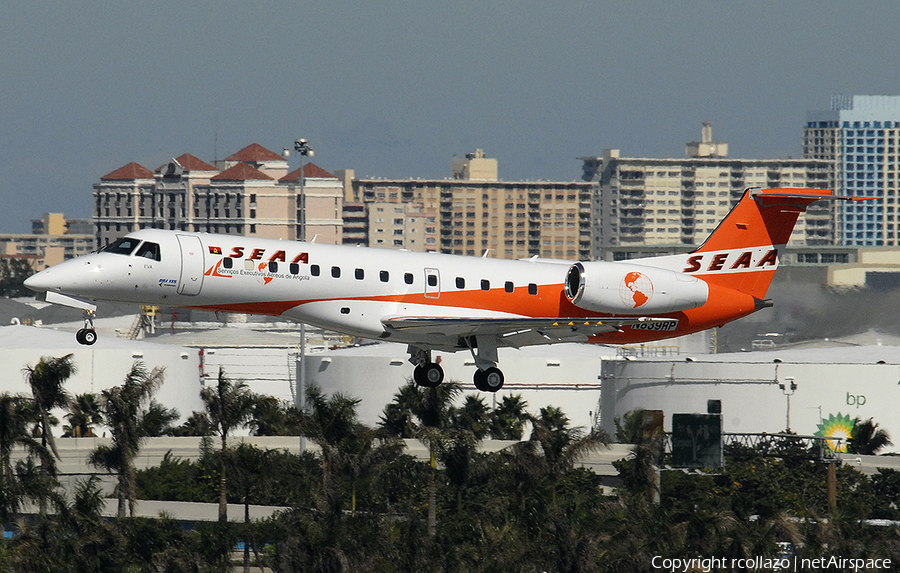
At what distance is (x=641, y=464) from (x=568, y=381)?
37.1m

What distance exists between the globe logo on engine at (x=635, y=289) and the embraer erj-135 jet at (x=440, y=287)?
1.1 inches

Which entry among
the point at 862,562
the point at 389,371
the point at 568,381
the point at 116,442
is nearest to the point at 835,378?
the point at 568,381

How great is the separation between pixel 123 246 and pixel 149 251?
0.72 meters

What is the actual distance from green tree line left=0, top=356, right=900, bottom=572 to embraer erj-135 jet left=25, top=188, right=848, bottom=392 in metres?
10.8

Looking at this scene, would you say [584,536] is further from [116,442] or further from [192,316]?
[192,316]

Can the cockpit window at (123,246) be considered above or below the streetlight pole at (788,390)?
above

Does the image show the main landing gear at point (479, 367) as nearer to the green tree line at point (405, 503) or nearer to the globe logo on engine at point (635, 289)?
the globe logo on engine at point (635, 289)

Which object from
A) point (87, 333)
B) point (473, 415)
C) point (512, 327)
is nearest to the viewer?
point (87, 333)

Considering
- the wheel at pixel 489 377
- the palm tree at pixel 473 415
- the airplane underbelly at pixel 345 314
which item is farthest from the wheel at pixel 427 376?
the palm tree at pixel 473 415

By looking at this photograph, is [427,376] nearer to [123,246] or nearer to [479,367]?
[479,367]

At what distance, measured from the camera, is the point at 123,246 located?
33500 millimetres

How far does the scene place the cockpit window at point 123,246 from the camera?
3334cm

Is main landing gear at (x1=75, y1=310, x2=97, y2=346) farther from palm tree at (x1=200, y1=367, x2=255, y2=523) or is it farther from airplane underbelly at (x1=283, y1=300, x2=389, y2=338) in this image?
palm tree at (x1=200, y1=367, x2=255, y2=523)

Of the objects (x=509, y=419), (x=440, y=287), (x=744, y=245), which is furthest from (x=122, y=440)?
(x=509, y=419)
